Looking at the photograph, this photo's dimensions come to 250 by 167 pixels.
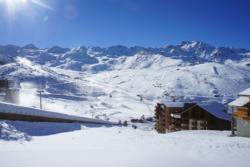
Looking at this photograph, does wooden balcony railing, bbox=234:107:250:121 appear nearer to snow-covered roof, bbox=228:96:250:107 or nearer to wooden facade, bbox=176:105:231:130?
snow-covered roof, bbox=228:96:250:107

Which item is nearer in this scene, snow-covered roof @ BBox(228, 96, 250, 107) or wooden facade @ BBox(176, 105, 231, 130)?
snow-covered roof @ BBox(228, 96, 250, 107)

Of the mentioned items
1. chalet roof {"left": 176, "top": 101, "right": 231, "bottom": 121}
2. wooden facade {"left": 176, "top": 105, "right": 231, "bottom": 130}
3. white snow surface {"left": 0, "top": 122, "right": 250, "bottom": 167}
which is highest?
A: chalet roof {"left": 176, "top": 101, "right": 231, "bottom": 121}

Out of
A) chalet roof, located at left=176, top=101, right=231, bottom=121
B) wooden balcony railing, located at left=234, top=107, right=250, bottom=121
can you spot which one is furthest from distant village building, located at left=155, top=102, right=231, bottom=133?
wooden balcony railing, located at left=234, top=107, right=250, bottom=121

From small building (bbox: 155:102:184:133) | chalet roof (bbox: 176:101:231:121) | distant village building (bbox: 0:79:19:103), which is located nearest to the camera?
chalet roof (bbox: 176:101:231:121)

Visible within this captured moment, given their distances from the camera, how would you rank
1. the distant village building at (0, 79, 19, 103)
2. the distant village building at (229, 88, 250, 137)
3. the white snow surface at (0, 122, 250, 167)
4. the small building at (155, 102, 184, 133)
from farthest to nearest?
the small building at (155, 102, 184, 133) → the distant village building at (0, 79, 19, 103) → the distant village building at (229, 88, 250, 137) → the white snow surface at (0, 122, 250, 167)

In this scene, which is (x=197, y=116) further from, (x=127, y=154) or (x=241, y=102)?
(x=127, y=154)

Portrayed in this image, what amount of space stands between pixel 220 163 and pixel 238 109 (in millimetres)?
20283

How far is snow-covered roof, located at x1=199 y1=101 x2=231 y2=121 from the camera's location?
56.9 meters

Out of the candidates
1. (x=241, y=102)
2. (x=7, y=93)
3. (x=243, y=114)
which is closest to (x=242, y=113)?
(x=243, y=114)

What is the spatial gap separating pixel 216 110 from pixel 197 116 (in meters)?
3.41

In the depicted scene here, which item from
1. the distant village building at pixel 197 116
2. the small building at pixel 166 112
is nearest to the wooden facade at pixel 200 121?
the distant village building at pixel 197 116

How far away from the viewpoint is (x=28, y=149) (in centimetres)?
1991

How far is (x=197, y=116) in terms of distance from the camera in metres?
59.3

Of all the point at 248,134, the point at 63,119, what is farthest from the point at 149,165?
the point at 63,119
